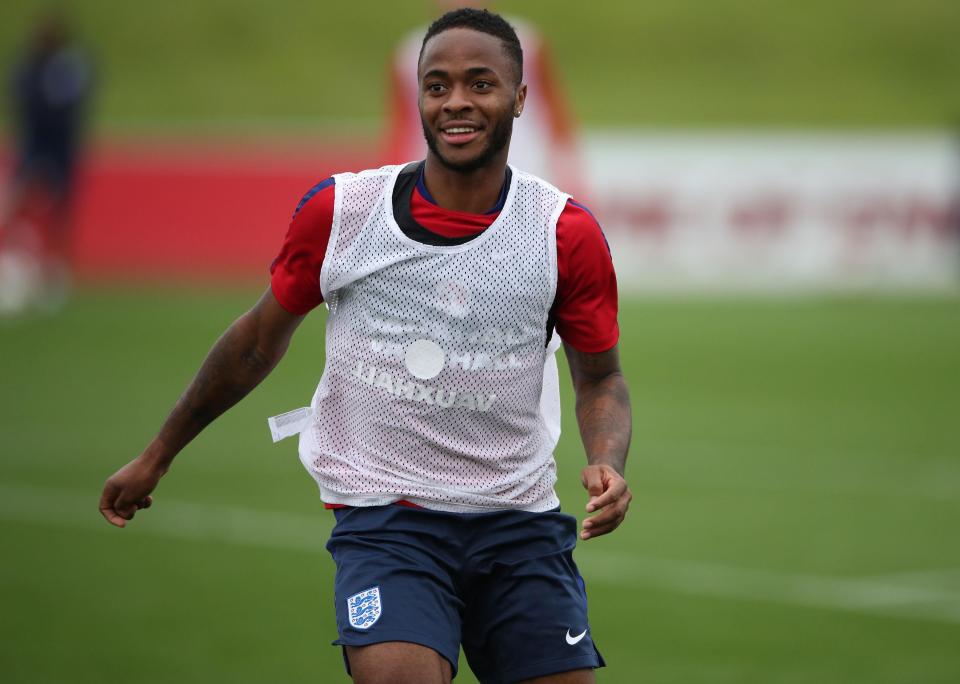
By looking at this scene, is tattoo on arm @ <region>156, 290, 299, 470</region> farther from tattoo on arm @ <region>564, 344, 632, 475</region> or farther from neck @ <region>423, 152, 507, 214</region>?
tattoo on arm @ <region>564, 344, 632, 475</region>

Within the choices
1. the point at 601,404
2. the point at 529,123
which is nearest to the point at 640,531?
the point at 529,123

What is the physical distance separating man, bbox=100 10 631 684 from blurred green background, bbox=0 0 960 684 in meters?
2.35

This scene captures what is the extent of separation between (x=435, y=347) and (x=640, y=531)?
5240 mm

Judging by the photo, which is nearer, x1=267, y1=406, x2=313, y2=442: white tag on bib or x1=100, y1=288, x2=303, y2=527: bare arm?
x1=100, y1=288, x2=303, y2=527: bare arm

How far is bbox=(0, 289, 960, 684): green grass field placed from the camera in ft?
23.4

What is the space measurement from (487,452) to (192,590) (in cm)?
388

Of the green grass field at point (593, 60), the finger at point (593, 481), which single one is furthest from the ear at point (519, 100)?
the green grass field at point (593, 60)

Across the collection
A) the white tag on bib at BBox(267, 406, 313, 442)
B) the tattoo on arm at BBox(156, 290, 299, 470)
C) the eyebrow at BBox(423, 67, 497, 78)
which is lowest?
the white tag on bib at BBox(267, 406, 313, 442)

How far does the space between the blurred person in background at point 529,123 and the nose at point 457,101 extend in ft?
12.6

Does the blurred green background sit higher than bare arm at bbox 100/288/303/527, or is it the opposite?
bare arm at bbox 100/288/303/527

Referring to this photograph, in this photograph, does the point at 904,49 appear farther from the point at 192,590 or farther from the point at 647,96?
the point at 192,590

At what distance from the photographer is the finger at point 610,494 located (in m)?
4.19

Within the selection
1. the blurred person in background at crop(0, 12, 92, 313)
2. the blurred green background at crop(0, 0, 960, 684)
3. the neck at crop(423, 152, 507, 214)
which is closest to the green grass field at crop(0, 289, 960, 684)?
the blurred green background at crop(0, 0, 960, 684)

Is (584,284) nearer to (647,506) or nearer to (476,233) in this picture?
(476,233)
